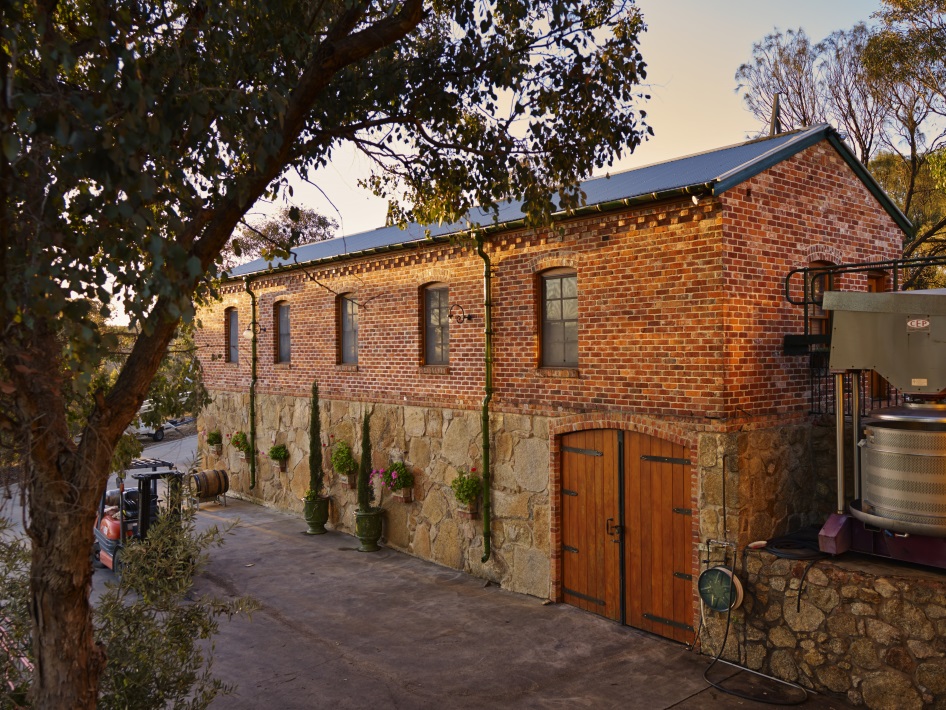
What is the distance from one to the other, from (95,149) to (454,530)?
9.61m

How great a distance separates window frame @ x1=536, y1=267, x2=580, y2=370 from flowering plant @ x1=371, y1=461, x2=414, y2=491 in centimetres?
373

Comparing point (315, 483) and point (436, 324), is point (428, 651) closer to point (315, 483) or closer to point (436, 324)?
point (436, 324)

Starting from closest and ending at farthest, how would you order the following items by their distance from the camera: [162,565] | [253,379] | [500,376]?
[162,565] < [500,376] < [253,379]

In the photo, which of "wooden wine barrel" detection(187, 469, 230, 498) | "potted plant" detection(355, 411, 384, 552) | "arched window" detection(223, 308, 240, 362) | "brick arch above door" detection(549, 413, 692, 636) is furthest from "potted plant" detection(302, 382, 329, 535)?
"brick arch above door" detection(549, 413, 692, 636)

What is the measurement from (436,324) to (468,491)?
10.3ft

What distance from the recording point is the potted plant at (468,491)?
38.2 feet

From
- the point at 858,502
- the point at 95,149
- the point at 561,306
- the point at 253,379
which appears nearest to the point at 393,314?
A: the point at 561,306

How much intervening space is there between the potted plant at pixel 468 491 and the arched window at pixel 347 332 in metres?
4.37

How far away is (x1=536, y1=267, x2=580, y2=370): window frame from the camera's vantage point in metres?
10.5

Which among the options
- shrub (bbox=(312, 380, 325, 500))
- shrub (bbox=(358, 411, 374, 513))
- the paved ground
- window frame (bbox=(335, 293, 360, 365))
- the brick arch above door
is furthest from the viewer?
shrub (bbox=(312, 380, 325, 500))

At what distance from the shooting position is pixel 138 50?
15.5 ft

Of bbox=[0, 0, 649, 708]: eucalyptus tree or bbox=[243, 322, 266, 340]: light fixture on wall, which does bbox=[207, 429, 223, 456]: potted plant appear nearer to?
bbox=[243, 322, 266, 340]: light fixture on wall

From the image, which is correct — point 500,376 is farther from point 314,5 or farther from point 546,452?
point 314,5

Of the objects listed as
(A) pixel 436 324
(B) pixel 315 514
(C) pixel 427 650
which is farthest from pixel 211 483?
(C) pixel 427 650
